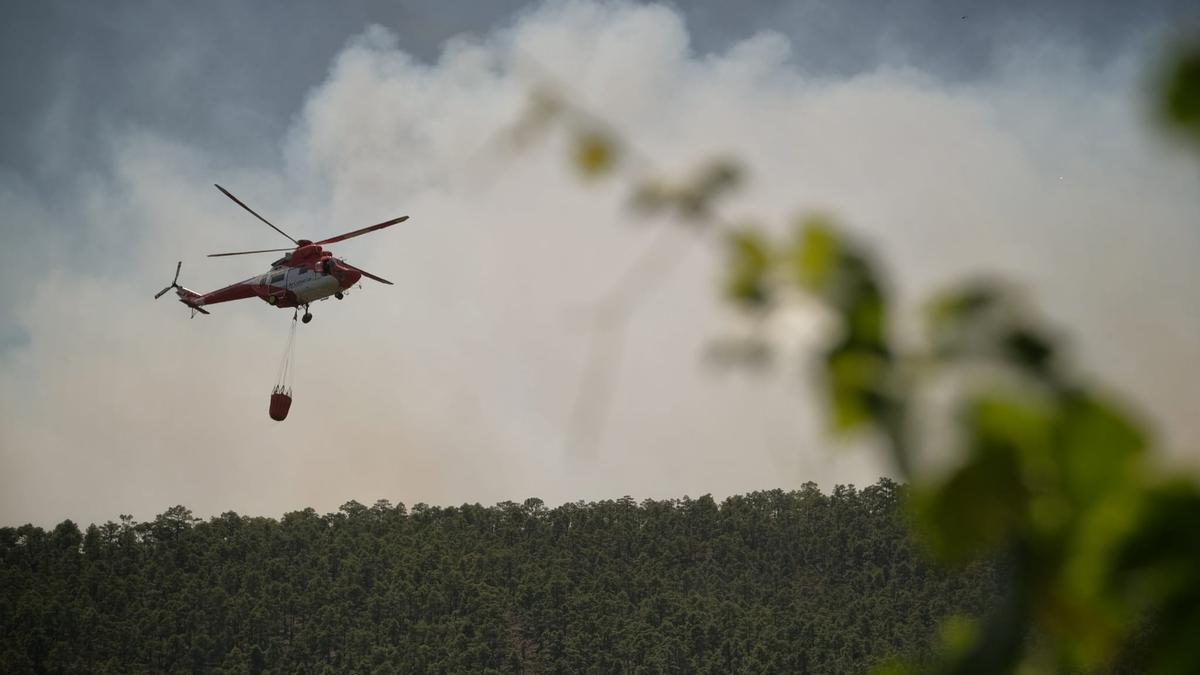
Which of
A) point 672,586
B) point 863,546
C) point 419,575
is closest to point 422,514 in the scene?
point 419,575

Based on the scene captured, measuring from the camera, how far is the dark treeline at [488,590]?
10494 cm

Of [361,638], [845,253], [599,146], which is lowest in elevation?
[845,253]

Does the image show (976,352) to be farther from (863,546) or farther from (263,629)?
(863,546)

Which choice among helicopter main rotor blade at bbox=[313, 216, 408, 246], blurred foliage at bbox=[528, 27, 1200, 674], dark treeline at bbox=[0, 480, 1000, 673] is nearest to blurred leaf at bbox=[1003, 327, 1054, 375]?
blurred foliage at bbox=[528, 27, 1200, 674]

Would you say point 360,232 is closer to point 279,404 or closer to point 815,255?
point 279,404

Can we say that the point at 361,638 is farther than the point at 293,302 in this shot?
Yes

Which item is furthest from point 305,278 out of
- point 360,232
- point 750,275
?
point 750,275

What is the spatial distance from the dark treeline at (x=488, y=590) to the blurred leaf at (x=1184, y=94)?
100836mm

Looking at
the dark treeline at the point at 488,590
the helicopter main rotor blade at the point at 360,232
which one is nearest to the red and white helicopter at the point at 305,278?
the helicopter main rotor blade at the point at 360,232

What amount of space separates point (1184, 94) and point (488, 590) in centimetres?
11329

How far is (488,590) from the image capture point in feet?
364

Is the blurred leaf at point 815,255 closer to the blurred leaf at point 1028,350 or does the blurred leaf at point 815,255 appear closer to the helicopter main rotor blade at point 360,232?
the blurred leaf at point 1028,350

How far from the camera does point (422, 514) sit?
122 meters

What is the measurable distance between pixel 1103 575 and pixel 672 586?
117233 mm
